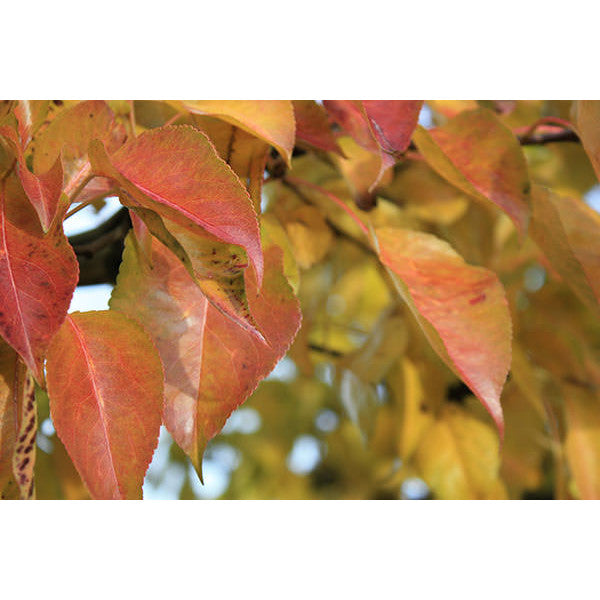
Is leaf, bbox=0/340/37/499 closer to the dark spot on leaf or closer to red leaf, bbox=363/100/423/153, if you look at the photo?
red leaf, bbox=363/100/423/153

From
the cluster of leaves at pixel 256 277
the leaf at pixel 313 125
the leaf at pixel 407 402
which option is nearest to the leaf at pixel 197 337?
the cluster of leaves at pixel 256 277

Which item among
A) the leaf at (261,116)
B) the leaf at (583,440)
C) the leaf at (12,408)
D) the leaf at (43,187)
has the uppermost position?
the leaf at (261,116)

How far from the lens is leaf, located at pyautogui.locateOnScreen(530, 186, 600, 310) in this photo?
45cm

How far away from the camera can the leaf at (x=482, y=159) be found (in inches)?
17.6

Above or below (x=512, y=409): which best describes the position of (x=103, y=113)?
above

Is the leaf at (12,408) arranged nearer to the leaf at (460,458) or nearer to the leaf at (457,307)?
Result: the leaf at (457,307)

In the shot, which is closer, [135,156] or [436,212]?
[135,156]

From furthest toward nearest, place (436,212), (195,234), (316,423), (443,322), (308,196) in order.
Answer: (316,423) → (436,212) → (308,196) → (443,322) → (195,234)

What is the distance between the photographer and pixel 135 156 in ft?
1.01

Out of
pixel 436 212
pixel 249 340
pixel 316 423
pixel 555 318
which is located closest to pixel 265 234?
pixel 249 340

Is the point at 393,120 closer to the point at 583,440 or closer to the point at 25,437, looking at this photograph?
the point at 25,437

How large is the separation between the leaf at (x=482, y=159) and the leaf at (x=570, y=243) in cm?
3
